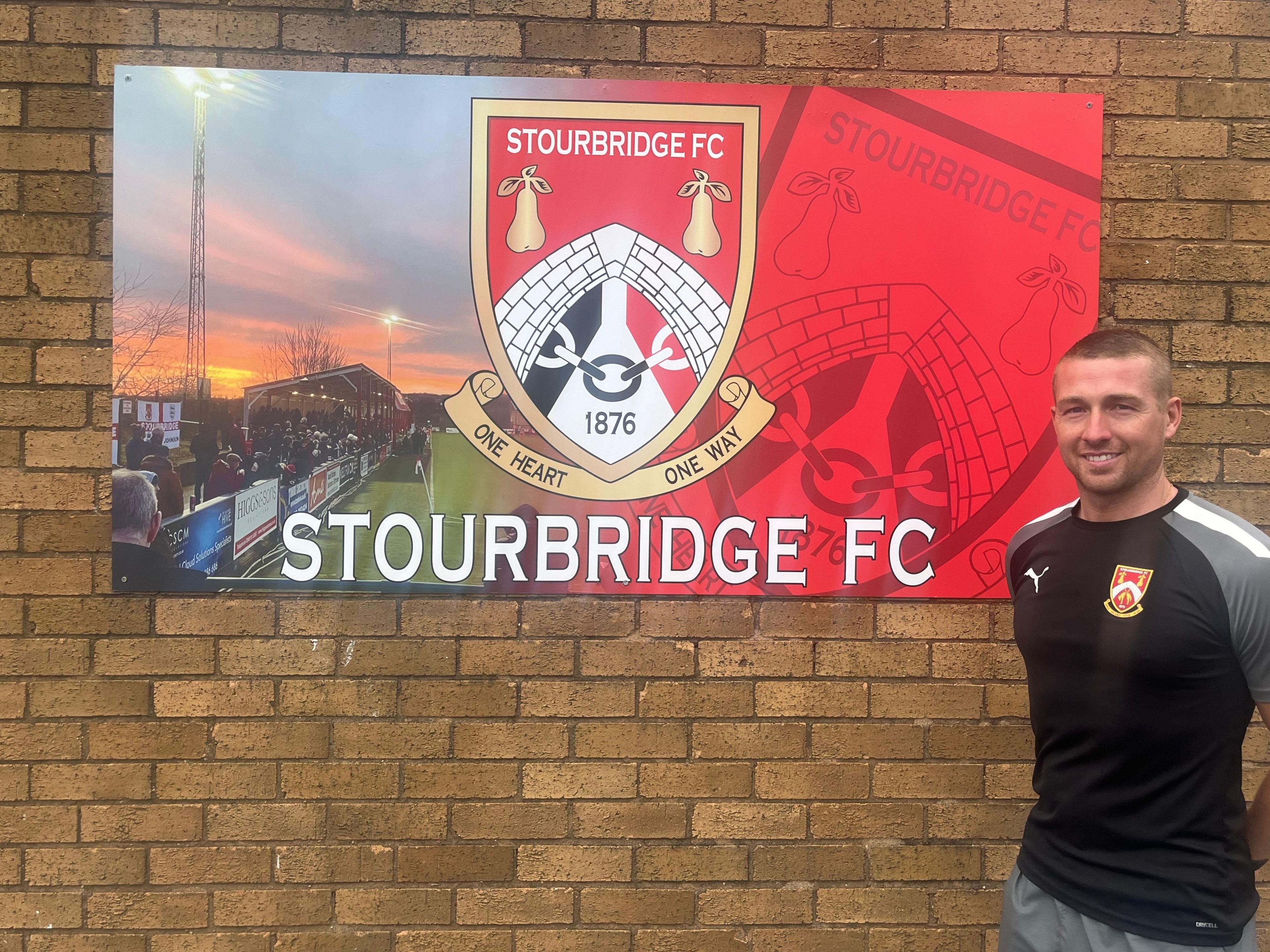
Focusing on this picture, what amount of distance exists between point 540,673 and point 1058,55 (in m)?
2.59

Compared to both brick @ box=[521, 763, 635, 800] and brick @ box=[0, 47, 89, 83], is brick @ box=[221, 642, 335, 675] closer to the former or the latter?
brick @ box=[521, 763, 635, 800]

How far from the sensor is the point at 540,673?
2.56 meters

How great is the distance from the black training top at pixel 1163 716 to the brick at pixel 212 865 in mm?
2315

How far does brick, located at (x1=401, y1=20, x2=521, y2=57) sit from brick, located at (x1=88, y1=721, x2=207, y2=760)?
2.27m

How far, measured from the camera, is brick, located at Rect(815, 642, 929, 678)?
259 centimetres

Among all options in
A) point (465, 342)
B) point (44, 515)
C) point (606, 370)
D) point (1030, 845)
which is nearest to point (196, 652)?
point (44, 515)

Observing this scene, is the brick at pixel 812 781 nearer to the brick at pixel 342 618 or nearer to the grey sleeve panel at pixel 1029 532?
the grey sleeve panel at pixel 1029 532

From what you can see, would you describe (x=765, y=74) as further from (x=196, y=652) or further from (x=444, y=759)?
(x=196, y=652)

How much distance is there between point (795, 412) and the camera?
2.56 metres

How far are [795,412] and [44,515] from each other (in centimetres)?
241

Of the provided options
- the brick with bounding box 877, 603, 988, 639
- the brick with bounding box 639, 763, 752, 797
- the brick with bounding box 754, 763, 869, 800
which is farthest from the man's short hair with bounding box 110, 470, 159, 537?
the brick with bounding box 877, 603, 988, 639

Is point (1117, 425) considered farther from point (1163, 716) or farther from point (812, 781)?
point (812, 781)

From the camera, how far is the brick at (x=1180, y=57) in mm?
2559

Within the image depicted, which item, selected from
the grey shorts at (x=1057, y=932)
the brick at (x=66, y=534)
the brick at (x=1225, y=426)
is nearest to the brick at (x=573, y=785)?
the grey shorts at (x=1057, y=932)
